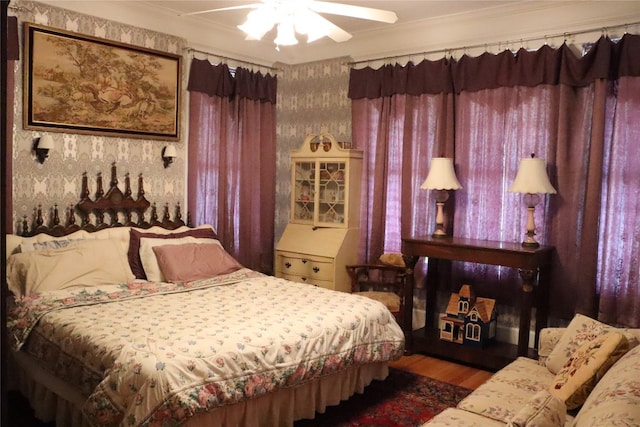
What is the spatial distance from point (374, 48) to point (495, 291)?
7.92 ft

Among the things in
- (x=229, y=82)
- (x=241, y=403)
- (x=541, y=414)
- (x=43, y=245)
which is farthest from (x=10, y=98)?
(x=541, y=414)

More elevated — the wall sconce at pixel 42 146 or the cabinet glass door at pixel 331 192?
the wall sconce at pixel 42 146

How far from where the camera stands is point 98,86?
4.16 meters

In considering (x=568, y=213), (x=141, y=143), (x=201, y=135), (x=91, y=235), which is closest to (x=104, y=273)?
(x=91, y=235)

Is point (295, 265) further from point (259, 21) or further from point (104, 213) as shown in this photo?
point (259, 21)

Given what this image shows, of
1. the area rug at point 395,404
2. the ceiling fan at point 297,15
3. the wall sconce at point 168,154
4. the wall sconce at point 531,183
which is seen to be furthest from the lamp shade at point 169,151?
the wall sconce at point 531,183

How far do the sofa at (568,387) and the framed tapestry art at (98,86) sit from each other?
3255 millimetres

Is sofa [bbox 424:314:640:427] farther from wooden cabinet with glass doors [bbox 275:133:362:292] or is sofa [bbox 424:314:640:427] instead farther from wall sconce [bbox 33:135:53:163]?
wall sconce [bbox 33:135:53:163]

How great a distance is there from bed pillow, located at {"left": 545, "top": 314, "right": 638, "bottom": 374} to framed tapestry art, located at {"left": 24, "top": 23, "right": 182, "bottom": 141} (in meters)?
3.37

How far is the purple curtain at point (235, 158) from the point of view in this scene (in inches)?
190

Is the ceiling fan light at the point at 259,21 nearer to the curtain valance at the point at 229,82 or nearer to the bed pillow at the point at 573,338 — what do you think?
the curtain valance at the point at 229,82

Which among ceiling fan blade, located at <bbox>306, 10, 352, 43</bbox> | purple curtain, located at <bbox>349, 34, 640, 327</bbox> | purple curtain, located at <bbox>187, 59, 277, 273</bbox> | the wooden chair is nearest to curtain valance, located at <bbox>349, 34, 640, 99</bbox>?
purple curtain, located at <bbox>349, 34, 640, 327</bbox>

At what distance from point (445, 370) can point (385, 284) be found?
3.58 ft

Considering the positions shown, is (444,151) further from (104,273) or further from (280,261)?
(104,273)
